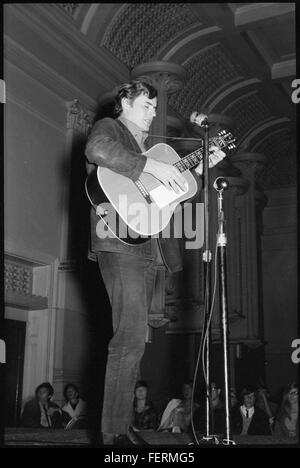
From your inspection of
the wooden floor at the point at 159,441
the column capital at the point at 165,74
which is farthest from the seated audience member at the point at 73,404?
the column capital at the point at 165,74

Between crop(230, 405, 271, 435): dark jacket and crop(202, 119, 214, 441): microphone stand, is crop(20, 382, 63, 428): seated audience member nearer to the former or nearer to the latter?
crop(230, 405, 271, 435): dark jacket

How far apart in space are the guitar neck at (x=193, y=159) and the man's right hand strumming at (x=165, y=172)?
16 centimetres

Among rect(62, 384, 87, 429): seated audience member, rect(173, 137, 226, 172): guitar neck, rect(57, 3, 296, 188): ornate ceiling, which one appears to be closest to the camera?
rect(173, 137, 226, 172): guitar neck

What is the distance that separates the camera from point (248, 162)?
29.1 ft

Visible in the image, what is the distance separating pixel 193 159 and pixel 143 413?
3412 mm

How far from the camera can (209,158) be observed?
7.80ft

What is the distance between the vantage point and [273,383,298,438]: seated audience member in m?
4.69

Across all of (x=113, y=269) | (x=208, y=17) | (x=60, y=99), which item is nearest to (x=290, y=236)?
(x=208, y=17)

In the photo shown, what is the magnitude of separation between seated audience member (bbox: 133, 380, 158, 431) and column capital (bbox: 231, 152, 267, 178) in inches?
181

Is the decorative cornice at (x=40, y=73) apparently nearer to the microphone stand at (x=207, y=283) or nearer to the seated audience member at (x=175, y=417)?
the seated audience member at (x=175, y=417)

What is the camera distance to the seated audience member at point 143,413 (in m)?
5.05

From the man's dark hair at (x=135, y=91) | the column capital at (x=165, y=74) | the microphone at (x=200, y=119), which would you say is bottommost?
the microphone at (x=200, y=119)

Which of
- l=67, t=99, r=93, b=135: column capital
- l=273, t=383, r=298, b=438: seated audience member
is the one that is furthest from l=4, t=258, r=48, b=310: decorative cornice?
l=273, t=383, r=298, b=438: seated audience member
